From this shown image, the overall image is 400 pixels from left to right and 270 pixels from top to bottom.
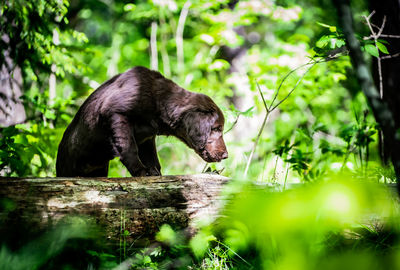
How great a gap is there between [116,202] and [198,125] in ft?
5.06

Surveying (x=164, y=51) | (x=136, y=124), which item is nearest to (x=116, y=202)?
(x=136, y=124)

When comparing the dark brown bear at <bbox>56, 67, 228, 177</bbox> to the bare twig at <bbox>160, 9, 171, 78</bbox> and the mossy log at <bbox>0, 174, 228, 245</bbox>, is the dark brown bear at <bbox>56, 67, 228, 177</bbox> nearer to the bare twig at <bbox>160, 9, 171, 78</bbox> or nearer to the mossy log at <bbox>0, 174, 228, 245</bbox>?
the mossy log at <bbox>0, 174, 228, 245</bbox>

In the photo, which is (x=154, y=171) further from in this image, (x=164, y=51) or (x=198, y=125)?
(x=164, y=51)

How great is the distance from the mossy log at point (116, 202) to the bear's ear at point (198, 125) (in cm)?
102

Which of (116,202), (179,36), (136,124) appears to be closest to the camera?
(116,202)

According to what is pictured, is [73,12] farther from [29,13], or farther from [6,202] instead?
[6,202]

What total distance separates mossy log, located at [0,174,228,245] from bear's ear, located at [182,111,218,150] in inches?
40.3

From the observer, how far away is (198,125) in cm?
373

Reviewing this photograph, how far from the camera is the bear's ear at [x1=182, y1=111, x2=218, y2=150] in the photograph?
12.3 ft

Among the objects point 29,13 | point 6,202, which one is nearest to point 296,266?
point 6,202

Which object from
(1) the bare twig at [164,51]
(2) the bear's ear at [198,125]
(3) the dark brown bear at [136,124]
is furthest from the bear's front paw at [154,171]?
(1) the bare twig at [164,51]

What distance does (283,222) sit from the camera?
83 centimetres

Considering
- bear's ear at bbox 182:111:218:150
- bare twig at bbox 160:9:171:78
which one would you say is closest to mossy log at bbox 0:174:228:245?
bear's ear at bbox 182:111:218:150

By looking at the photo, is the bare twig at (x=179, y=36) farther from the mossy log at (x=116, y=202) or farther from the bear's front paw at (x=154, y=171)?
the mossy log at (x=116, y=202)
